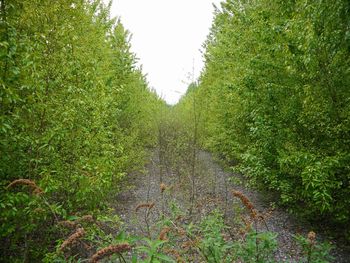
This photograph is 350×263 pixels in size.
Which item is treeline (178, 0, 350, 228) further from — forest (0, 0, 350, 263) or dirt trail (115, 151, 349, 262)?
dirt trail (115, 151, 349, 262)

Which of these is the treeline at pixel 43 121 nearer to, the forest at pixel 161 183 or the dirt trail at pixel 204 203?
the forest at pixel 161 183

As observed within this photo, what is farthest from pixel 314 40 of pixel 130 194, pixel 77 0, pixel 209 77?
pixel 209 77

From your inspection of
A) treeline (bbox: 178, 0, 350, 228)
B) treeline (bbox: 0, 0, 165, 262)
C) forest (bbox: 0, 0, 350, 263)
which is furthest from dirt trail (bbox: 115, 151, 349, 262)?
treeline (bbox: 0, 0, 165, 262)

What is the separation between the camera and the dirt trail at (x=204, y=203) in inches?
246

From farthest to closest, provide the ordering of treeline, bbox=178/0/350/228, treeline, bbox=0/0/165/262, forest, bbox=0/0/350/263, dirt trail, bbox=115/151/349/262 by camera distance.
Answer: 1. dirt trail, bbox=115/151/349/262
2. treeline, bbox=178/0/350/228
3. treeline, bbox=0/0/165/262
4. forest, bbox=0/0/350/263

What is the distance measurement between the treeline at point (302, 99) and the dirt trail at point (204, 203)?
668mm

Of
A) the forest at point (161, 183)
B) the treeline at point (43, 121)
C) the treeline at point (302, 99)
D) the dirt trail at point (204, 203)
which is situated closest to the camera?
the forest at point (161, 183)

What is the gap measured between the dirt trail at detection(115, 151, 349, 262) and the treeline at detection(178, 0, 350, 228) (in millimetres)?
668

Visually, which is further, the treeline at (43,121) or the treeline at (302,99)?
the treeline at (302,99)

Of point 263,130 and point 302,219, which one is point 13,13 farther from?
point 302,219

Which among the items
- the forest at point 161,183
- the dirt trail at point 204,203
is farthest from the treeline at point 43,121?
the dirt trail at point 204,203

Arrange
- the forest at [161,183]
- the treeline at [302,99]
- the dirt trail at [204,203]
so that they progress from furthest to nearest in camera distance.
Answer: the dirt trail at [204,203] < the treeline at [302,99] < the forest at [161,183]

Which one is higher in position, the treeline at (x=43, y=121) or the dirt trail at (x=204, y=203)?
the treeline at (x=43, y=121)

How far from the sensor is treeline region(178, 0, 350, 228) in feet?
14.3
